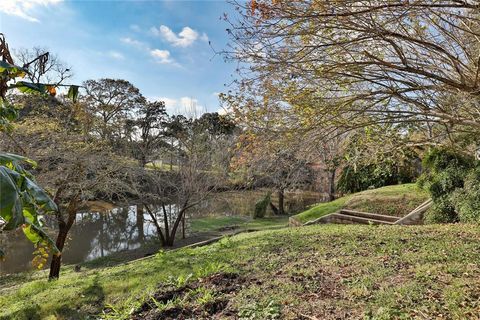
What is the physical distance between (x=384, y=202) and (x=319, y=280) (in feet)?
31.9

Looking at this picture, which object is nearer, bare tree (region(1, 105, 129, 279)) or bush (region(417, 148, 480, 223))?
bush (region(417, 148, 480, 223))

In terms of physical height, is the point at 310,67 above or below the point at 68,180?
above

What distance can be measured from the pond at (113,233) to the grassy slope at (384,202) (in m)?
6.25

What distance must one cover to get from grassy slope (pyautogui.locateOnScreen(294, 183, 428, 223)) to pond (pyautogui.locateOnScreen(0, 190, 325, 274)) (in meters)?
6.25

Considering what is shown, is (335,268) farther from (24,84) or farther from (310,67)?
(24,84)

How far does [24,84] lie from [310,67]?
353cm

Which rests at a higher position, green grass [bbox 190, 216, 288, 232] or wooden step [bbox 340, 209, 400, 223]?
wooden step [bbox 340, 209, 400, 223]

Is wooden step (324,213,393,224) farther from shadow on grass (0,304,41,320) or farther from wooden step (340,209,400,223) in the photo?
shadow on grass (0,304,41,320)

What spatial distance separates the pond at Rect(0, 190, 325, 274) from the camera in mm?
14320

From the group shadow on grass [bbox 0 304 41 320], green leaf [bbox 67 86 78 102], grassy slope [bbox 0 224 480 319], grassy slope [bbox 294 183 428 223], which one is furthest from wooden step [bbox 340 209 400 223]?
green leaf [bbox 67 86 78 102]

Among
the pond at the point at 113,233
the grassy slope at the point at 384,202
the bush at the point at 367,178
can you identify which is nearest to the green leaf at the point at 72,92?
the pond at the point at 113,233

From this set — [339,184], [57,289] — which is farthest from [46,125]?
[339,184]

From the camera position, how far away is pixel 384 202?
43.6 feet

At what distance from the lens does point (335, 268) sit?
5.24 meters
